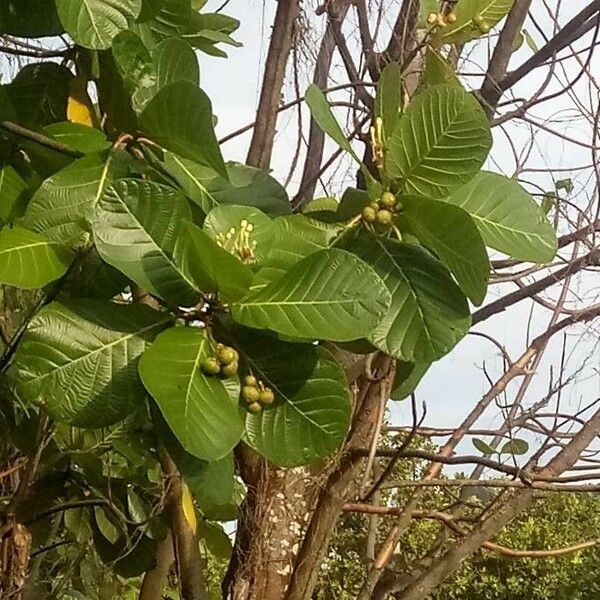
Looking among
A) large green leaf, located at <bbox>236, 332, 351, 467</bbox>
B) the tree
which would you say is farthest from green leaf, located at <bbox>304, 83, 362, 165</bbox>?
large green leaf, located at <bbox>236, 332, 351, 467</bbox>

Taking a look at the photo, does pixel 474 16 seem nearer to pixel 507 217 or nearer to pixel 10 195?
pixel 507 217

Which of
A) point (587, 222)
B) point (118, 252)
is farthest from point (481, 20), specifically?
point (587, 222)

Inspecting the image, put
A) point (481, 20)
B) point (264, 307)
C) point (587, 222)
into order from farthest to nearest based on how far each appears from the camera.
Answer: point (587, 222) < point (481, 20) < point (264, 307)

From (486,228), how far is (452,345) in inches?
2.4

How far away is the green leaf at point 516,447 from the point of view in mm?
820

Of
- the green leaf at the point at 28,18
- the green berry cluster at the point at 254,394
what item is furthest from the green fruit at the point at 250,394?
the green leaf at the point at 28,18

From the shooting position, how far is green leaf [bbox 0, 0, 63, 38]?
1.33 ft

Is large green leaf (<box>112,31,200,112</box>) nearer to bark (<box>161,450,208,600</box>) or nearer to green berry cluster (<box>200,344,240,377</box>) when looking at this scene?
green berry cluster (<box>200,344,240,377</box>)

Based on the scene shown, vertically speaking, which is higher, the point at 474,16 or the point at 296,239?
the point at 474,16

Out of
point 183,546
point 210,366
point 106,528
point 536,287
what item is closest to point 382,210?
point 210,366

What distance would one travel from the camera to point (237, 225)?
34cm

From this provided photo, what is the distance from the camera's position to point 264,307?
1.01 feet

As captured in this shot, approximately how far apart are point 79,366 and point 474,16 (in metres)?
0.33

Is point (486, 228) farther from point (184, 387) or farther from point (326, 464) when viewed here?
point (326, 464)
